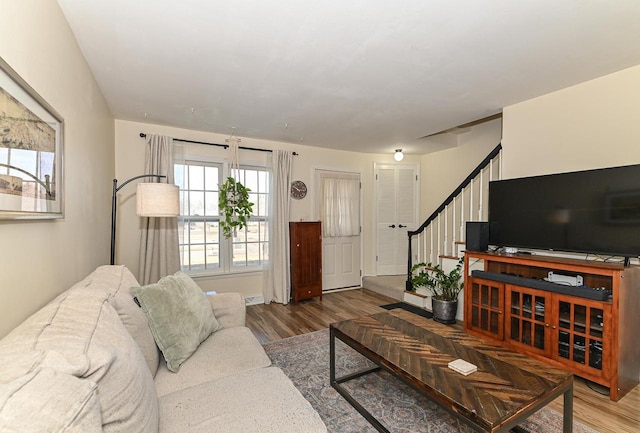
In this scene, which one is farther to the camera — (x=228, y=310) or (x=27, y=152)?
(x=228, y=310)

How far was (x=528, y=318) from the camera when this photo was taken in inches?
100.0

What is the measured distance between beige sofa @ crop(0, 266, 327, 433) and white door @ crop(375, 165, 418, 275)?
3855 millimetres

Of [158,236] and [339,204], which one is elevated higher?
[339,204]

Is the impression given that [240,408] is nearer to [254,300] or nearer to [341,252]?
[254,300]

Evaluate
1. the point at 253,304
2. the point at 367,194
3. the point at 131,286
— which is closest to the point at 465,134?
the point at 367,194

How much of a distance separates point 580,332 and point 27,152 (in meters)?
3.53

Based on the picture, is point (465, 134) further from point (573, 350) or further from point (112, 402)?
point (112, 402)

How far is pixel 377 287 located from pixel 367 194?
167 centimetres

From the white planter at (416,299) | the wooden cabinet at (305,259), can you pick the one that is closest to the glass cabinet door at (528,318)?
the white planter at (416,299)

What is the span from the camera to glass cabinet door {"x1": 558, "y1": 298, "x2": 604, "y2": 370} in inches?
84.5

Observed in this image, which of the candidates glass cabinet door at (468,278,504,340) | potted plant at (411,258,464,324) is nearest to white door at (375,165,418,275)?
potted plant at (411,258,464,324)

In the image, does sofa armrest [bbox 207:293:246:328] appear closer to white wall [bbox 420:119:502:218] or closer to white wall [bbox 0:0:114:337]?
white wall [bbox 0:0:114:337]

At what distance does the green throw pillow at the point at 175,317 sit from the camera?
165 cm

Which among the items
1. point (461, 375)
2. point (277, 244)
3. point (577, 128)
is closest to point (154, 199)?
point (277, 244)
